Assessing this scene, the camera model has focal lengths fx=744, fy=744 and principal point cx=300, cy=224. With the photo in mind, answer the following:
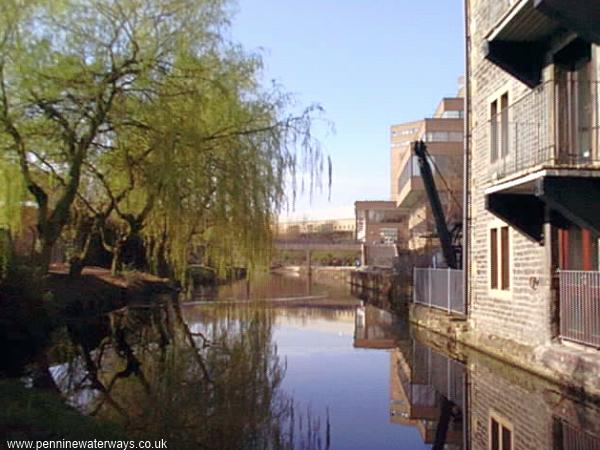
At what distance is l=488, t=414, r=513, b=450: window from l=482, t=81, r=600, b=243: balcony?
360 cm

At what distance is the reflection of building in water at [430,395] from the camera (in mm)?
9312

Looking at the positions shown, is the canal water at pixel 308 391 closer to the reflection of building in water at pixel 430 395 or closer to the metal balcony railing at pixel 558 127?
the reflection of building in water at pixel 430 395

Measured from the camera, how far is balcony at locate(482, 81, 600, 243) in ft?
37.0

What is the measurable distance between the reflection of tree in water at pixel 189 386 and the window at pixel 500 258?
516 cm

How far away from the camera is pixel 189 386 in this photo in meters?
11.9

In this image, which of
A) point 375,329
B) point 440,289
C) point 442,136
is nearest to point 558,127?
point 440,289

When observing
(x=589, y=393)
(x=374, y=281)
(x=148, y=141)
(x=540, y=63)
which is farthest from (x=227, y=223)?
(x=374, y=281)

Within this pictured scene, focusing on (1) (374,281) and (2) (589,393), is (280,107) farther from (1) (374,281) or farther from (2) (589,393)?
(1) (374,281)

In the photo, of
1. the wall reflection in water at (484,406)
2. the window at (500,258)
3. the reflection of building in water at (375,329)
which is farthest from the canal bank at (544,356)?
the reflection of building in water at (375,329)

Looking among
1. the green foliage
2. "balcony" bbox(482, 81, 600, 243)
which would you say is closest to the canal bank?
"balcony" bbox(482, 81, 600, 243)

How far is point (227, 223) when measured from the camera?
16.8m

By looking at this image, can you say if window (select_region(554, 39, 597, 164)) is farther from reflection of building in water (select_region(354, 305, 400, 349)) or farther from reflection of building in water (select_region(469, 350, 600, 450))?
reflection of building in water (select_region(354, 305, 400, 349))

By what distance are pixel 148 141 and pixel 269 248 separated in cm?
370

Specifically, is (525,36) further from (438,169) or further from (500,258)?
(438,169)
